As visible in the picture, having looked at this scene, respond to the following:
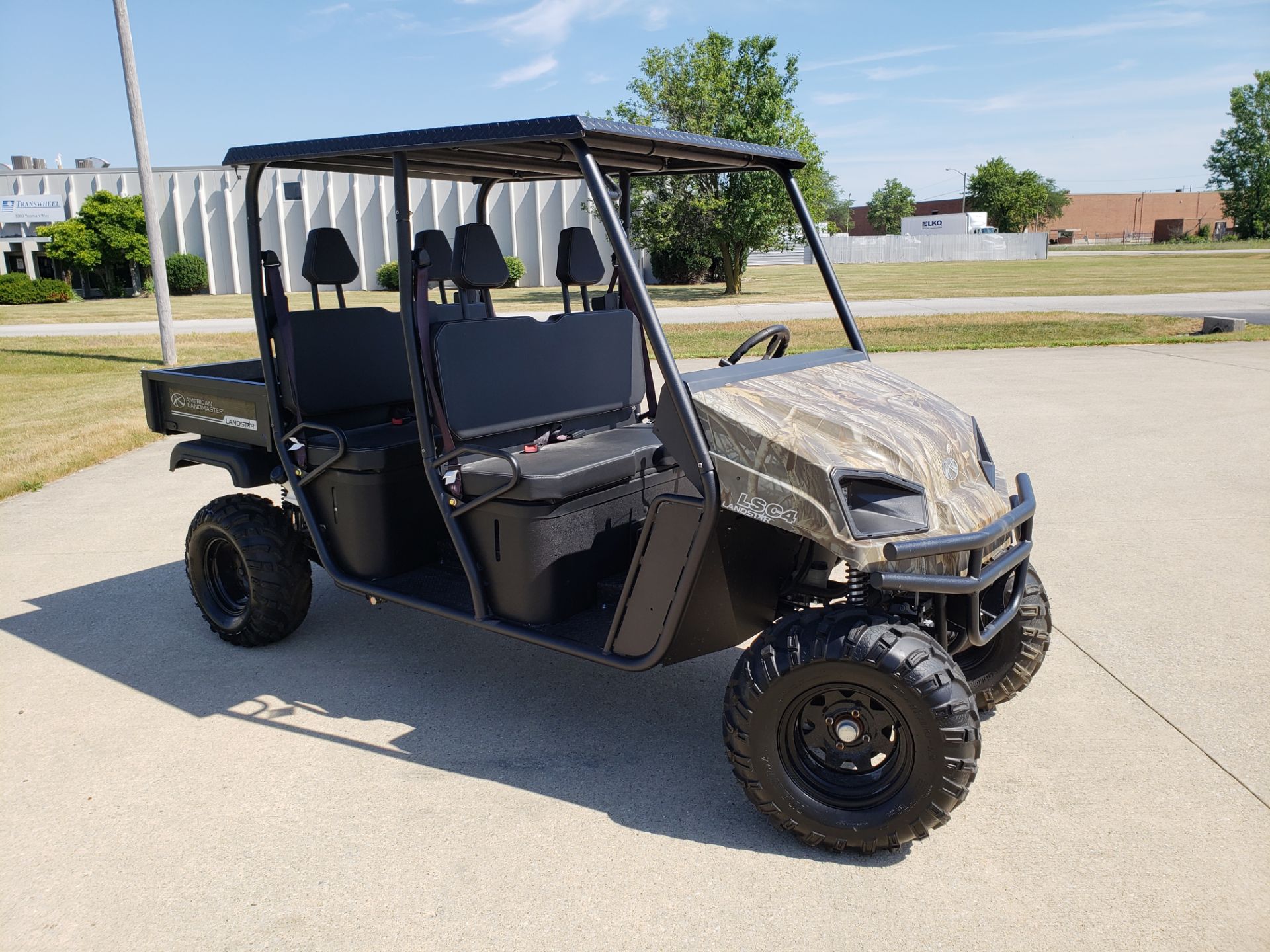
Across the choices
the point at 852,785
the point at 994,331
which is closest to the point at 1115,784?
the point at 852,785

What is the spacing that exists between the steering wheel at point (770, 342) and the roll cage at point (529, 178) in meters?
0.24

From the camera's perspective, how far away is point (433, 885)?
270 centimetres

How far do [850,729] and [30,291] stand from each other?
36.2 meters

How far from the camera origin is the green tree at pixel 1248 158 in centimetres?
7219

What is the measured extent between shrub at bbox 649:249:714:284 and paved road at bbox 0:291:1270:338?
31.8ft

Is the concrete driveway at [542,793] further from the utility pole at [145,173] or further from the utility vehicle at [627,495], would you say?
the utility pole at [145,173]

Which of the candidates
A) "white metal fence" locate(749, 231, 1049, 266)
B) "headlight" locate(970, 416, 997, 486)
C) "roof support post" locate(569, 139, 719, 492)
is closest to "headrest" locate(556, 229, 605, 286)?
"roof support post" locate(569, 139, 719, 492)

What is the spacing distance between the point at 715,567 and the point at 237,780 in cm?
173

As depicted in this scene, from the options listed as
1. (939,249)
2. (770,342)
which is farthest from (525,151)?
(939,249)

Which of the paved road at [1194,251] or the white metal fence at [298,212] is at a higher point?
the white metal fence at [298,212]

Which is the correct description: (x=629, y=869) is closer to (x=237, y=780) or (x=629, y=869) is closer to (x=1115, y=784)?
(x=237, y=780)

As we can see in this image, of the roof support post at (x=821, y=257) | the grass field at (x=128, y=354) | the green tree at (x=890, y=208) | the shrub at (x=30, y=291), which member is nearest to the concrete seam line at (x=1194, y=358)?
the grass field at (x=128, y=354)

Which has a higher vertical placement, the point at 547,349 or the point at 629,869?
the point at 547,349

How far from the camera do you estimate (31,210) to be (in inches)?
1506
